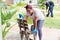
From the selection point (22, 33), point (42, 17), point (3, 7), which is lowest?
point (22, 33)

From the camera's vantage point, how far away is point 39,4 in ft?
4.64

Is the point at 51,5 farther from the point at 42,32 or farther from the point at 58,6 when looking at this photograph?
the point at 42,32

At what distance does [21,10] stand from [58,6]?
1.23ft

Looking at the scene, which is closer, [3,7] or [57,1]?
[3,7]

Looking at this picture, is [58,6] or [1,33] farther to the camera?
[58,6]

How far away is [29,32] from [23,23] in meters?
0.10

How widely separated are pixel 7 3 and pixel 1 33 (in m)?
0.28

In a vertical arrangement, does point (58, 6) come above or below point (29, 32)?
above

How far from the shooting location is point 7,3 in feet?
4.43

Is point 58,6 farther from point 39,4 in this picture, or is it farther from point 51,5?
point 39,4

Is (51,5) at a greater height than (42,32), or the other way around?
(51,5)

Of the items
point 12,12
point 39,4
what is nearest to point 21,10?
point 12,12

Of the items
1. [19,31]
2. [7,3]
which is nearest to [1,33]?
[19,31]

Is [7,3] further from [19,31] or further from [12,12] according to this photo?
[19,31]
